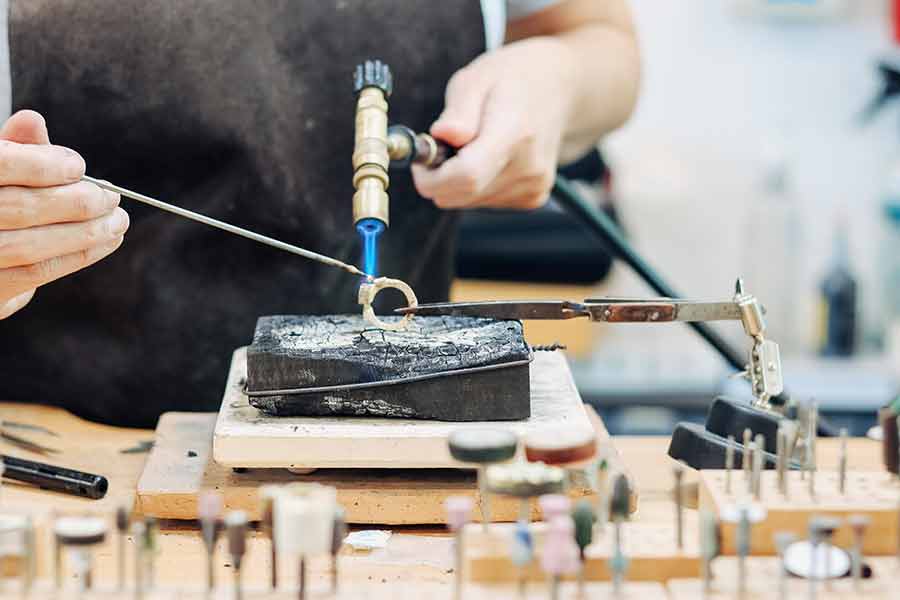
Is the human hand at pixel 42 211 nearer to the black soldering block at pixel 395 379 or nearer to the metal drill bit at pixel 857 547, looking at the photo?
the black soldering block at pixel 395 379

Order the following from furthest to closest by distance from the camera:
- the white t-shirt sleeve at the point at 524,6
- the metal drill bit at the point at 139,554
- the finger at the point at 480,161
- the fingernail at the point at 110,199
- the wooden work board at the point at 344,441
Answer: the white t-shirt sleeve at the point at 524,6
the finger at the point at 480,161
the fingernail at the point at 110,199
the wooden work board at the point at 344,441
the metal drill bit at the point at 139,554

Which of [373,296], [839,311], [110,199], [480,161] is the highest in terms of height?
[839,311]

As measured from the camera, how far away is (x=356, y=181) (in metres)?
1.52

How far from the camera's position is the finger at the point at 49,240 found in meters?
1.40

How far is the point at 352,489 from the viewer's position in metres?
1.38

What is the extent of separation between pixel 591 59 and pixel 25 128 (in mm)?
1022

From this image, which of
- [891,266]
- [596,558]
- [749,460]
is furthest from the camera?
[891,266]

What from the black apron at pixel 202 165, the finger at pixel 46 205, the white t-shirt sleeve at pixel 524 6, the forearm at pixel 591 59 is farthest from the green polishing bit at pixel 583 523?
the white t-shirt sleeve at pixel 524 6

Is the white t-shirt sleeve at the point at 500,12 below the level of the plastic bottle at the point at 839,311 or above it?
above

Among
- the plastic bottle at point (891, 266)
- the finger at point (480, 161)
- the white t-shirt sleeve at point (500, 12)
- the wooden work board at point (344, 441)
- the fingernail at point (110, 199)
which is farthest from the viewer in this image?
the plastic bottle at point (891, 266)

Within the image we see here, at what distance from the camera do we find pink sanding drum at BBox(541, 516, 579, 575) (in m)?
1.00

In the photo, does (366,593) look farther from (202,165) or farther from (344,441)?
(202,165)

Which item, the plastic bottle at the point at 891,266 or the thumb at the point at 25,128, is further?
the plastic bottle at the point at 891,266

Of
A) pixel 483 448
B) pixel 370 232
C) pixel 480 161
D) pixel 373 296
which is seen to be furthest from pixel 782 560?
pixel 480 161
